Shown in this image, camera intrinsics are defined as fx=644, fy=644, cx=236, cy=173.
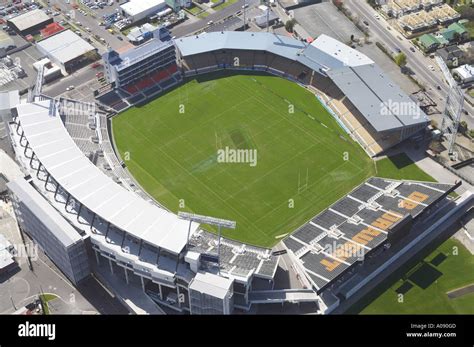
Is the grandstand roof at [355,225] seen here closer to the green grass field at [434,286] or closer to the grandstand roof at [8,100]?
the green grass field at [434,286]

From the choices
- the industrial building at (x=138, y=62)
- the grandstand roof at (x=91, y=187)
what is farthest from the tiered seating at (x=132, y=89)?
the grandstand roof at (x=91, y=187)

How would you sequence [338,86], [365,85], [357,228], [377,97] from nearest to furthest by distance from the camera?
[357,228]
[377,97]
[365,85]
[338,86]

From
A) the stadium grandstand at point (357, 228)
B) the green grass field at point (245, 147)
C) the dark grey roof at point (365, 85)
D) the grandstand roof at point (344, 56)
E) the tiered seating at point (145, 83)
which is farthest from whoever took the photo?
the tiered seating at point (145, 83)

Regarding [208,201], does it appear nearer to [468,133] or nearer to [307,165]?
[307,165]

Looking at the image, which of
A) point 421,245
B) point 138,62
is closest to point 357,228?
point 421,245

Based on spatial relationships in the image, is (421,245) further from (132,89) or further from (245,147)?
A: (132,89)

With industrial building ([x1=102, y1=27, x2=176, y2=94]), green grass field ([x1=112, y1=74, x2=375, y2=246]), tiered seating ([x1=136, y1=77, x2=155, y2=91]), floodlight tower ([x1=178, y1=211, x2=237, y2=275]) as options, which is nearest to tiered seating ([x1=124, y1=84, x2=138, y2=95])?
industrial building ([x1=102, y1=27, x2=176, y2=94])
